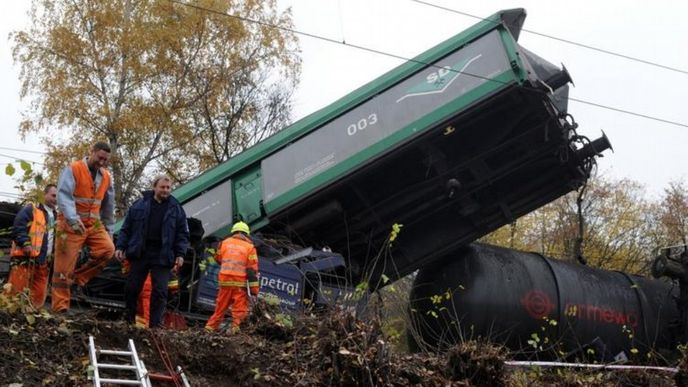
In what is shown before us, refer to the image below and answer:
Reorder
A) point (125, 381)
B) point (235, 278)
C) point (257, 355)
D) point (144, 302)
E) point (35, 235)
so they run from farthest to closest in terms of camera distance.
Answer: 1. point (235, 278)
2. point (144, 302)
3. point (35, 235)
4. point (257, 355)
5. point (125, 381)

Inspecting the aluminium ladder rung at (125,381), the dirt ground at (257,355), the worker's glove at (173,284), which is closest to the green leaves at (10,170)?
the dirt ground at (257,355)

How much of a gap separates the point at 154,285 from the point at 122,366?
76.8 inches

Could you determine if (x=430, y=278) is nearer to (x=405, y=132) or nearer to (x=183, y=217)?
(x=405, y=132)

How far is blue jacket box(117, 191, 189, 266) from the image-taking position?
621 centimetres

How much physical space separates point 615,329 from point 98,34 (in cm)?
1388

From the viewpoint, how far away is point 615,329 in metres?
9.04

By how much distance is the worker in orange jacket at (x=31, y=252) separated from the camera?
641 cm

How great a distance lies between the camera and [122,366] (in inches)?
169

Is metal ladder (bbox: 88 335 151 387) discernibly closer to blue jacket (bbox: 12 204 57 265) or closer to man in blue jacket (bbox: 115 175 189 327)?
man in blue jacket (bbox: 115 175 189 327)

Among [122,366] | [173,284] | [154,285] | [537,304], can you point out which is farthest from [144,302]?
[537,304]

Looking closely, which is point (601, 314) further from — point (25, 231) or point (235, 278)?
point (25, 231)

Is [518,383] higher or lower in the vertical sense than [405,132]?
lower

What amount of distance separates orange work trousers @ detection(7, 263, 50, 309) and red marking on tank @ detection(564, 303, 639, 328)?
5384mm

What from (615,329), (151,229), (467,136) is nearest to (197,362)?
(151,229)
